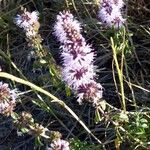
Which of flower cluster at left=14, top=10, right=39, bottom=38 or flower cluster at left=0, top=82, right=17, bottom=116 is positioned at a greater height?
flower cluster at left=14, top=10, right=39, bottom=38

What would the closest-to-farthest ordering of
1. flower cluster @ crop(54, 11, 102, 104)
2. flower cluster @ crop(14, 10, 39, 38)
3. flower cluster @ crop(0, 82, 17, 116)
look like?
flower cluster @ crop(54, 11, 102, 104) → flower cluster @ crop(0, 82, 17, 116) → flower cluster @ crop(14, 10, 39, 38)

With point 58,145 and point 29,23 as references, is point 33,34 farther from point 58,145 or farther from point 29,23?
point 58,145

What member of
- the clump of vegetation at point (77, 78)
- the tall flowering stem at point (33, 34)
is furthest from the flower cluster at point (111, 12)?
the tall flowering stem at point (33, 34)

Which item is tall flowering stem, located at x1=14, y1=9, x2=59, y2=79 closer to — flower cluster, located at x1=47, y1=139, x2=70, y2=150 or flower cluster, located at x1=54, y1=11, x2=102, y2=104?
flower cluster, located at x1=54, y1=11, x2=102, y2=104

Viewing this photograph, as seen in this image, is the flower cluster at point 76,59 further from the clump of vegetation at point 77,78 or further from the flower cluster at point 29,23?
the flower cluster at point 29,23

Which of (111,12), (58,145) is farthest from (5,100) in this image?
(111,12)

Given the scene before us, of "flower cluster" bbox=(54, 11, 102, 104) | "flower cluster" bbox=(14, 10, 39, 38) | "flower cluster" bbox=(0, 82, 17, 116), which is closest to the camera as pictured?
"flower cluster" bbox=(54, 11, 102, 104)

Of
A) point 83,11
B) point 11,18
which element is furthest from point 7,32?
point 83,11

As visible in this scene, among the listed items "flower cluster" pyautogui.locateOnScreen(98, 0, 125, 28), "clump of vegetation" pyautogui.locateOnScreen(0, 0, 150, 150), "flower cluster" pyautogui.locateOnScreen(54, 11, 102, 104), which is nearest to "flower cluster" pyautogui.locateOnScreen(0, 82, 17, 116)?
"clump of vegetation" pyautogui.locateOnScreen(0, 0, 150, 150)
